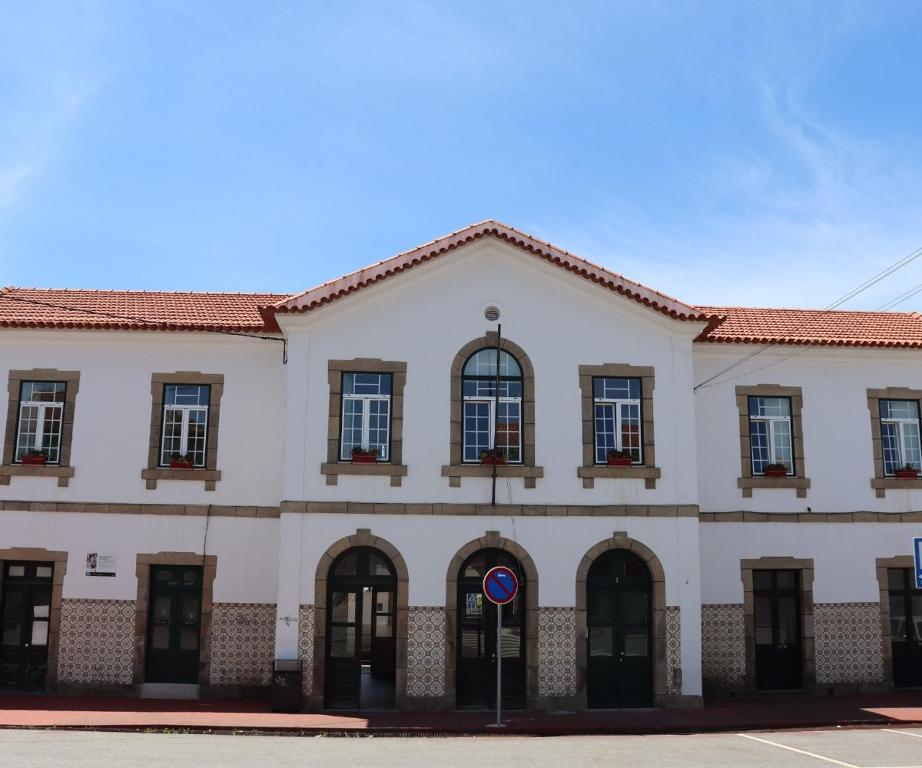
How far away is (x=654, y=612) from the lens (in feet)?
55.0

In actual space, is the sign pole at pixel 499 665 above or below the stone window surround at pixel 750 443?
below

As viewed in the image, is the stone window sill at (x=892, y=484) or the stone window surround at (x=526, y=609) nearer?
the stone window surround at (x=526, y=609)

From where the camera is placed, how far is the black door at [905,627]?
18719 millimetres

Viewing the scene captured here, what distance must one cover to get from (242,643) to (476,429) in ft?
18.8

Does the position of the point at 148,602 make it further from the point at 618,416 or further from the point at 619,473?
the point at 618,416

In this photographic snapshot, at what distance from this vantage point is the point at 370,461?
16.7 m

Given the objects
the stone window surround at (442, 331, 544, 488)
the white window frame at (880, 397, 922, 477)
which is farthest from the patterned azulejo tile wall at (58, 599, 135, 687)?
the white window frame at (880, 397, 922, 477)

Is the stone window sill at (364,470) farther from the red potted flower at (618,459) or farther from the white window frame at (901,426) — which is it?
the white window frame at (901,426)

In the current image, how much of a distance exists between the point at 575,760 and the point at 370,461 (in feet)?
21.5

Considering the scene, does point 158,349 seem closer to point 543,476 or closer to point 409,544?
point 409,544

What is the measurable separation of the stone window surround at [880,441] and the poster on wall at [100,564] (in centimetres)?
1440

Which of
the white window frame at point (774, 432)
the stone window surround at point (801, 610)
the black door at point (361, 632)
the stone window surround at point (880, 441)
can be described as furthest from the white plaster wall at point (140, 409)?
the stone window surround at point (880, 441)

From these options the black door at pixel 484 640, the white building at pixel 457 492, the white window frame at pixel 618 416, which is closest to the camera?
the black door at pixel 484 640

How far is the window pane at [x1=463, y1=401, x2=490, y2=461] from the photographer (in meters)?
17.0
